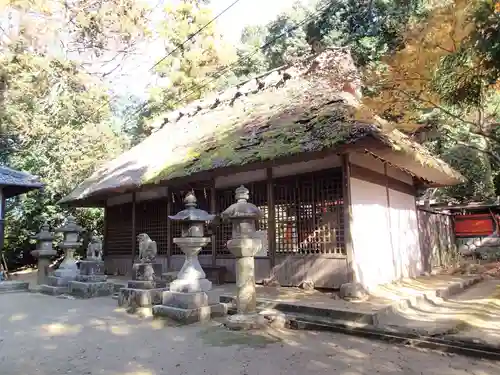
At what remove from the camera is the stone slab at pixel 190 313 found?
579 centimetres

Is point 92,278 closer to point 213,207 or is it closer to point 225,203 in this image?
point 213,207

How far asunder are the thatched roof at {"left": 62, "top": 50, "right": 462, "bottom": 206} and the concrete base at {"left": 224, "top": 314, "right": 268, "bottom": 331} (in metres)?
3.04

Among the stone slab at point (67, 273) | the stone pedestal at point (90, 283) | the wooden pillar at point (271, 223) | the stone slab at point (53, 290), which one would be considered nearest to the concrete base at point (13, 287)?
the stone slab at point (53, 290)

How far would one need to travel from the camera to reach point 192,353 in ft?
14.4

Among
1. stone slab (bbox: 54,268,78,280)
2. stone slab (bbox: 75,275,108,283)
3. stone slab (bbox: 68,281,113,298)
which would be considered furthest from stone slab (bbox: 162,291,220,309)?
stone slab (bbox: 54,268,78,280)

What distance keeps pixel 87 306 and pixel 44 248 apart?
5319 millimetres

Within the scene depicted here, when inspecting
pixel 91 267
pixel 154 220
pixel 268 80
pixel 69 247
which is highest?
pixel 268 80

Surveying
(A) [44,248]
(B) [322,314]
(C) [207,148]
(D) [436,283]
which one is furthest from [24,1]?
(D) [436,283]

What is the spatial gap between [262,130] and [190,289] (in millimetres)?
4393

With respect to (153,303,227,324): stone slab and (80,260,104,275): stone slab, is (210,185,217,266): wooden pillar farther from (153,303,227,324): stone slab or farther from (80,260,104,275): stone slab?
(153,303,227,324): stone slab

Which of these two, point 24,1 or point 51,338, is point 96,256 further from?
point 24,1

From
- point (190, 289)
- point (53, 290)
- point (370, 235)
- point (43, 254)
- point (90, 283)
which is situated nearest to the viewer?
point (190, 289)

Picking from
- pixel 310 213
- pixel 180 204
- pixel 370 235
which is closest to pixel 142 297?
pixel 310 213

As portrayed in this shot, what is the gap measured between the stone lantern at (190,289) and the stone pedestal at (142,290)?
0.69 meters
